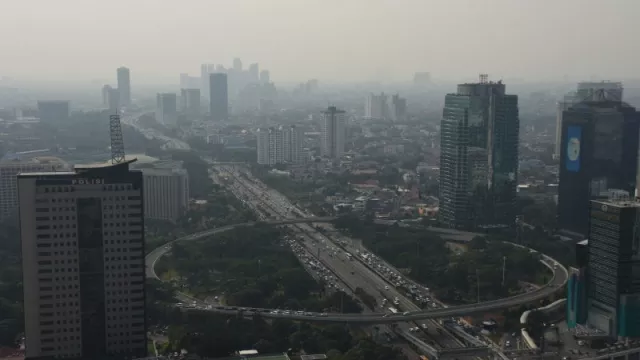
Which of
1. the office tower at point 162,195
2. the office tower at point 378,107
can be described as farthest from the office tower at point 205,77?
the office tower at point 162,195

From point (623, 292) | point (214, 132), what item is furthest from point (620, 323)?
point (214, 132)

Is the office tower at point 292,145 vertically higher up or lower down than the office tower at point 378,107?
lower down

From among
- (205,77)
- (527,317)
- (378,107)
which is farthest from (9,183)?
(205,77)

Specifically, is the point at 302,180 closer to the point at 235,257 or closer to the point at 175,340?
the point at 235,257

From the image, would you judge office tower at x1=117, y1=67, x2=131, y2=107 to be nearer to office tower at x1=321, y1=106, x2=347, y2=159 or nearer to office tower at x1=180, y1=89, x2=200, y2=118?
office tower at x1=180, y1=89, x2=200, y2=118

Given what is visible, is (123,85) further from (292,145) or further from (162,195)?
(162,195)

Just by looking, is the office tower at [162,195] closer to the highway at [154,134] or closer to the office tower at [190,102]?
the highway at [154,134]
